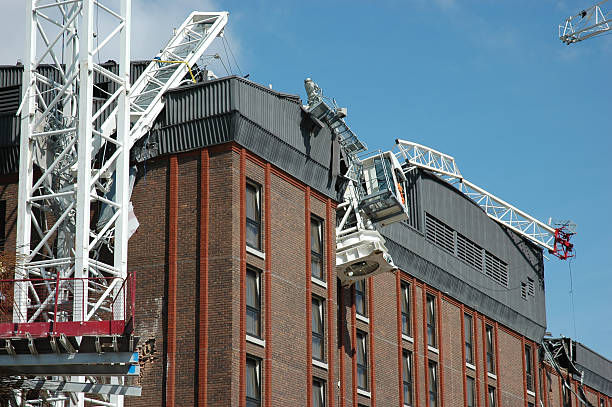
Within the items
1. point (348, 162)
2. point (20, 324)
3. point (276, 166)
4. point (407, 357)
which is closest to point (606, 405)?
point (407, 357)

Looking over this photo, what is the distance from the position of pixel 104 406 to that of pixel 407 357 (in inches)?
835

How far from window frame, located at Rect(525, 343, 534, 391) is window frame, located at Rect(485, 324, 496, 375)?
5.14 meters

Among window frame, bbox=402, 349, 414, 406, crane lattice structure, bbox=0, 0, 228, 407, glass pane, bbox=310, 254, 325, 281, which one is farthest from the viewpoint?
window frame, bbox=402, 349, 414, 406

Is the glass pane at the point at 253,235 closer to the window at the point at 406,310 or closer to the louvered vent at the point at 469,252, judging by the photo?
the window at the point at 406,310

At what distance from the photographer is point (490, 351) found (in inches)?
2820

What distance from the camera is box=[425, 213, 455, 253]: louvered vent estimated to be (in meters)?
66.6

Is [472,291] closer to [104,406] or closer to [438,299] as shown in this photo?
[438,299]

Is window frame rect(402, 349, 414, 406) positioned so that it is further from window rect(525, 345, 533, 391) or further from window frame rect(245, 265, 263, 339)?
window rect(525, 345, 533, 391)

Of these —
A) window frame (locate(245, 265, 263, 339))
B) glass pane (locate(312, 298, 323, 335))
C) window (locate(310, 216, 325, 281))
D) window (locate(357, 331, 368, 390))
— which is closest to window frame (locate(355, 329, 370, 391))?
window (locate(357, 331, 368, 390))

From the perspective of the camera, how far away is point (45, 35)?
47719 millimetres

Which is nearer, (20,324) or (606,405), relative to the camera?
(20,324)

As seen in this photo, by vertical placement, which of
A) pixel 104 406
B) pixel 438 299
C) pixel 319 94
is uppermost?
pixel 319 94

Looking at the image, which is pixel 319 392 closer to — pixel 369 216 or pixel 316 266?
pixel 316 266

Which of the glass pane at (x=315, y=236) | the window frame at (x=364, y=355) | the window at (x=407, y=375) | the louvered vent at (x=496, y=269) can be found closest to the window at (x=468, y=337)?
the louvered vent at (x=496, y=269)
